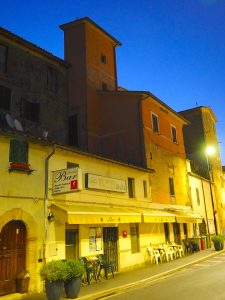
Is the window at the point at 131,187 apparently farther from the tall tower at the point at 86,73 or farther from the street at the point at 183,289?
the street at the point at 183,289

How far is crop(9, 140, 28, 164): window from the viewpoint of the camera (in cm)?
1179

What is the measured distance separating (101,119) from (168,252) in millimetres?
11403

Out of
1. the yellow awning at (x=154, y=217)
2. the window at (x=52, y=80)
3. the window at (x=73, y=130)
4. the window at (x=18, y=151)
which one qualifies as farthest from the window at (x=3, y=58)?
the yellow awning at (x=154, y=217)

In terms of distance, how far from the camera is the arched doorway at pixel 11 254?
35.6 ft

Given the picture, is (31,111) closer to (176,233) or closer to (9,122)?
(9,122)

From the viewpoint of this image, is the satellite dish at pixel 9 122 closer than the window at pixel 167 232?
Yes

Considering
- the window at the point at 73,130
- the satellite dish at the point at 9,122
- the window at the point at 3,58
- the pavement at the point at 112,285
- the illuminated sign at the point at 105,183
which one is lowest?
the pavement at the point at 112,285

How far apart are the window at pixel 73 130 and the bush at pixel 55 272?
1399 centimetres

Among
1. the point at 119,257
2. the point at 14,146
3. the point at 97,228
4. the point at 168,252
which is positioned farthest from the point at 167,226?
the point at 14,146

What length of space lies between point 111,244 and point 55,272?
21.5ft

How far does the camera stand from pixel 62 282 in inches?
390

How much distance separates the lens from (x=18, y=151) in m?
12.0

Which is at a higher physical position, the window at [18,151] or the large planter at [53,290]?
the window at [18,151]

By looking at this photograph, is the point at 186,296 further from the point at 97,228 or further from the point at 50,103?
the point at 50,103
